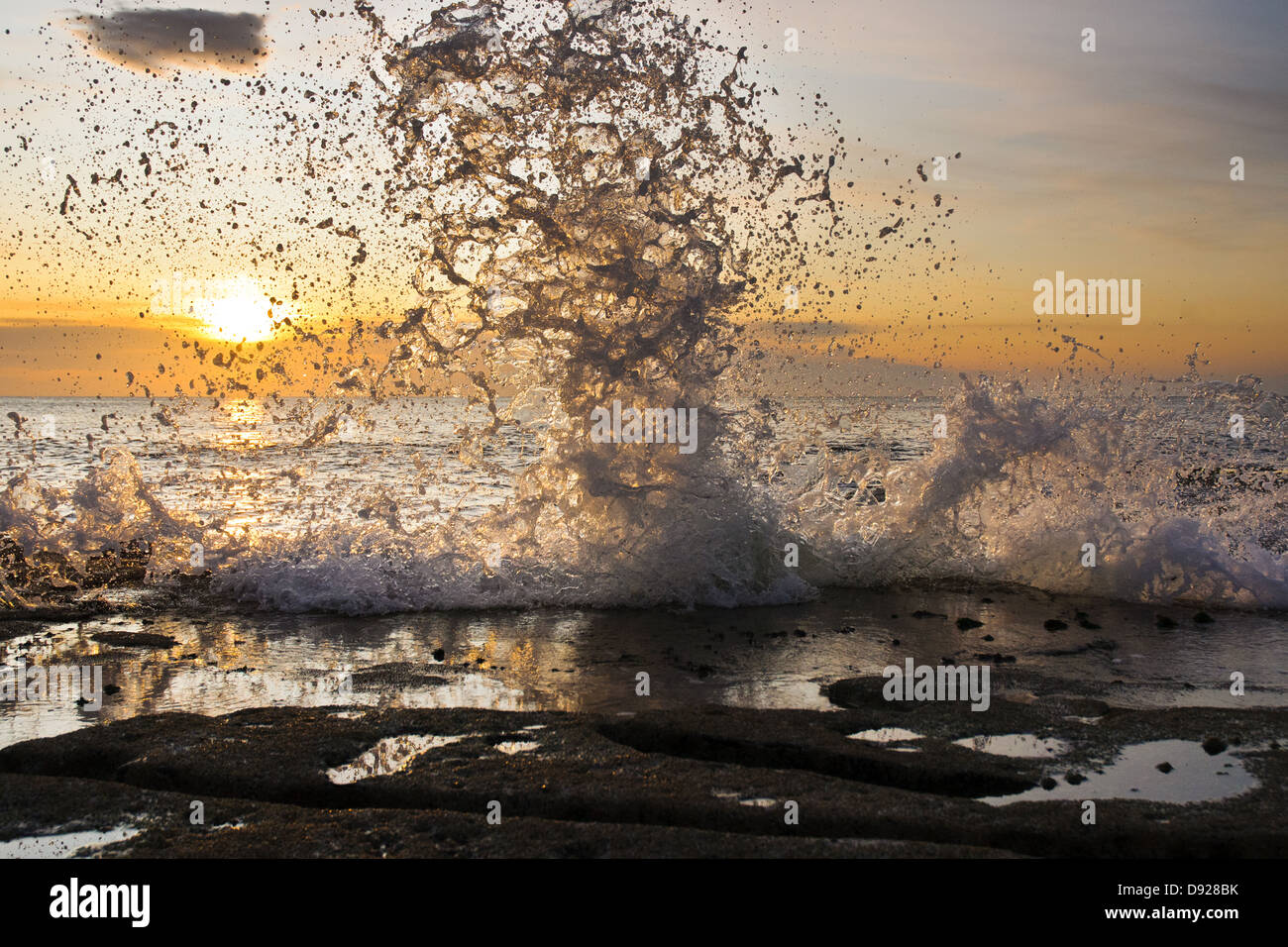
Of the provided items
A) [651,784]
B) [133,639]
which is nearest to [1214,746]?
[651,784]

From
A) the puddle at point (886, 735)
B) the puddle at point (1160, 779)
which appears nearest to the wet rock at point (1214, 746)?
the puddle at point (1160, 779)

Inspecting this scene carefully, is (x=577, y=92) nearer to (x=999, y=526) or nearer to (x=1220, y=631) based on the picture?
(x=999, y=526)

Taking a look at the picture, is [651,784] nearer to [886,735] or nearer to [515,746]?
[515,746]

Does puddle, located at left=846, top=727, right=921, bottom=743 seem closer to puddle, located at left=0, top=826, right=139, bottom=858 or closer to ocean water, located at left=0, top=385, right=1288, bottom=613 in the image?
puddle, located at left=0, top=826, right=139, bottom=858

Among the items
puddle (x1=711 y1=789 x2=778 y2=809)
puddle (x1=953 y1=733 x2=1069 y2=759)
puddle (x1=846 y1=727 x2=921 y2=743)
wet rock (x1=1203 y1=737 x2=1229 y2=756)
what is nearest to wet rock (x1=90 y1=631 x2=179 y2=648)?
puddle (x1=711 y1=789 x2=778 y2=809)

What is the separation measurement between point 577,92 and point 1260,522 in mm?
9187

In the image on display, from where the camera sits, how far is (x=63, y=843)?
4316 millimetres

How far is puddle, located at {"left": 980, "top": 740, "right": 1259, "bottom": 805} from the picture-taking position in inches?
189

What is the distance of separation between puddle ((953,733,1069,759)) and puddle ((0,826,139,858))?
4252mm

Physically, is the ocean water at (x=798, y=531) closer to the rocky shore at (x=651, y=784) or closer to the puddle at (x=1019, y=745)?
the rocky shore at (x=651, y=784)

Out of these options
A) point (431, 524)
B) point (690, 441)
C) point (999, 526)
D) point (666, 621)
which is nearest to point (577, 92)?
point (690, 441)

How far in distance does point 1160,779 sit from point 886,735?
141 centimetres

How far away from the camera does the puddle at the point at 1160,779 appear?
15.8 ft

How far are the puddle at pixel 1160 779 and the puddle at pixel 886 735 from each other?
0.82 metres
